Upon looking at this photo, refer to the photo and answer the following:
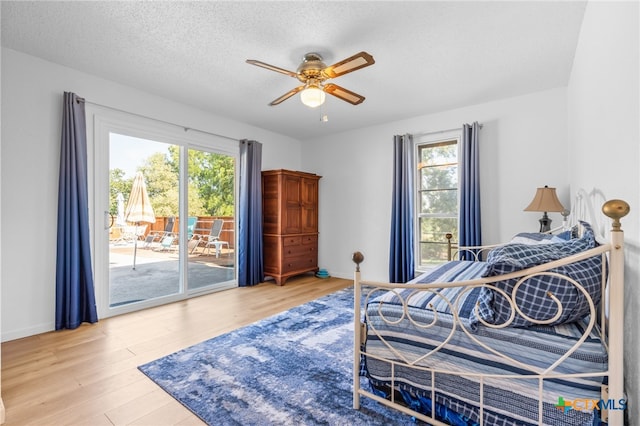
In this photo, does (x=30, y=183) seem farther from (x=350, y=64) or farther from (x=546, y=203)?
(x=546, y=203)

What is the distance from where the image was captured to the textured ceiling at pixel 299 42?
2.08 metres

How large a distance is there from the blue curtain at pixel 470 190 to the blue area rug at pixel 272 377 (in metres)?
1.95

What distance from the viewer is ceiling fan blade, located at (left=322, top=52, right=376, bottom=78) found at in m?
2.08

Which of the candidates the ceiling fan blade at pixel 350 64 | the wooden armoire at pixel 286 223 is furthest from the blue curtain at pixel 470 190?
the wooden armoire at pixel 286 223

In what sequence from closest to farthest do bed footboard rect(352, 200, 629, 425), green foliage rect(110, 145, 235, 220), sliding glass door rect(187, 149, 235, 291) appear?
bed footboard rect(352, 200, 629, 425) < green foliage rect(110, 145, 235, 220) < sliding glass door rect(187, 149, 235, 291)

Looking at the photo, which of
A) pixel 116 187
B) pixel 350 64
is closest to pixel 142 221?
pixel 116 187

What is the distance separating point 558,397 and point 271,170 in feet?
14.1

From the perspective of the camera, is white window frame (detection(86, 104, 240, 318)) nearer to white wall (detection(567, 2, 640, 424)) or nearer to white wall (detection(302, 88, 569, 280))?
white wall (detection(302, 88, 569, 280))

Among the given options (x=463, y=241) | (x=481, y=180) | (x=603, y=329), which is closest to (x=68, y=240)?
(x=603, y=329)

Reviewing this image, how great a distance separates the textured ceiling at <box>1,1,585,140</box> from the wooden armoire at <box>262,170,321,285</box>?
154 cm

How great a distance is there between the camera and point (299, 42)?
2.44 meters

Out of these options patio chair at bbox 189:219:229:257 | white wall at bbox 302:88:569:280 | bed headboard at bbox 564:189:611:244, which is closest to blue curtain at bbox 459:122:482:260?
white wall at bbox 302:88:569:280

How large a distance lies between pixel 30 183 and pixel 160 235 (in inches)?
52.6

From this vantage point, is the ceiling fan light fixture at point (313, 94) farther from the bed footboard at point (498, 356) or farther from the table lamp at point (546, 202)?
the table lamp at point (546, 202)
